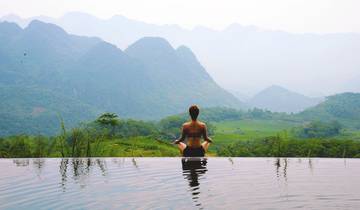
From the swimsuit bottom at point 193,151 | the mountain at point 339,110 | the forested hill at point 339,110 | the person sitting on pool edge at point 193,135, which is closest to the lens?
the person sitting on pool edge at point 193,135

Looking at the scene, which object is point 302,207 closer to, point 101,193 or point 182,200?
point 182,200

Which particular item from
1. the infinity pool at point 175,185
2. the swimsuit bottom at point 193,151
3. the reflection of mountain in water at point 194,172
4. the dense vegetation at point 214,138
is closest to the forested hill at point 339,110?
the dense vegetation at point 214,138

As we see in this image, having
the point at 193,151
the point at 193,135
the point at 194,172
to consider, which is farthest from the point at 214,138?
the point at 194,172

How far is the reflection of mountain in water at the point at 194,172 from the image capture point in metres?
6.82

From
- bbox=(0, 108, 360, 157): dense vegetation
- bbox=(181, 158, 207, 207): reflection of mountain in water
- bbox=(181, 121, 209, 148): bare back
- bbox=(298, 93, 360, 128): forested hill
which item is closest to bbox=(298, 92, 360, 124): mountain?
bbox=(298, 93, 360, 128): forested hill

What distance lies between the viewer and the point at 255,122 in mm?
163125

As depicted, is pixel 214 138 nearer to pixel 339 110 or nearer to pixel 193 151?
pixel 339 110

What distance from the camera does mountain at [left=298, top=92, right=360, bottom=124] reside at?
16438cm

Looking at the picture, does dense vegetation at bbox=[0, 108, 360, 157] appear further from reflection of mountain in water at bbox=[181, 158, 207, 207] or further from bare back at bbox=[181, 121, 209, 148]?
reflection of mountain in water at bbox=[181, 158, 207, 207]

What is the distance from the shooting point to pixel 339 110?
170 metres

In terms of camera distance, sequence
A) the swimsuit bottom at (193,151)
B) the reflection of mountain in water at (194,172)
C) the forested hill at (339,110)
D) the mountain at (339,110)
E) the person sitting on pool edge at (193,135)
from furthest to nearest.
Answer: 1. the mountain at (339,110)
2. the forested hill at (339,110)
3. the swimsuit bottom at (193,151)
4. the person sitting on pool edge at (193,135)
5. the reflection of mountain in water at (194,172)

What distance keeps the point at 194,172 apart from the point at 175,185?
1877mm

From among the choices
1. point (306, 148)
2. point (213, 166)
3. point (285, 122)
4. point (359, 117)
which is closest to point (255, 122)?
point (285, 122)

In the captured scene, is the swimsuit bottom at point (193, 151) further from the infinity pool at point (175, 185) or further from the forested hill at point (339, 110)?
the forested hill at point (339, 110)
